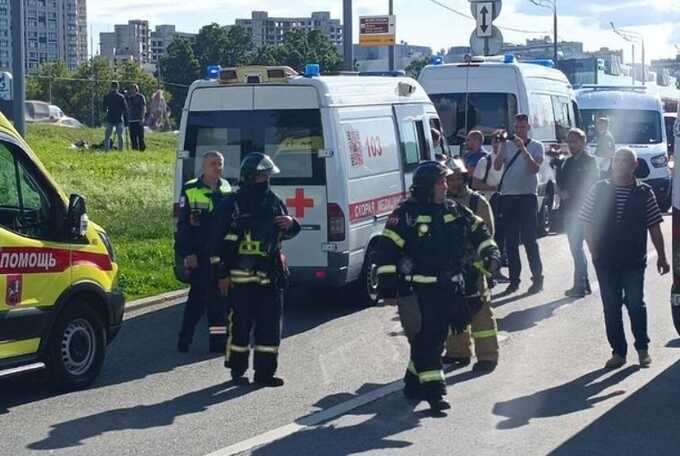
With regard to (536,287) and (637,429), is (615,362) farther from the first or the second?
(536,287)

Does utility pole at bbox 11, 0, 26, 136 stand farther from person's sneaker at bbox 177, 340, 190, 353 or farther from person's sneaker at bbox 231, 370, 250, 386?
person's sneaker at bbox 231, 370, 250, 386

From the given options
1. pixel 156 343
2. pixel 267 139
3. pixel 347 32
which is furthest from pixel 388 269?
pixel 347 32

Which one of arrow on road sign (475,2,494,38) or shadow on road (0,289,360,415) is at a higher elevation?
arrow on road sign (475,2,494,38)

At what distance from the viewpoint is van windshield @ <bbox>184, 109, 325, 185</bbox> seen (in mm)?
12047

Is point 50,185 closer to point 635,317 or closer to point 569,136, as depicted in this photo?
point 635,317

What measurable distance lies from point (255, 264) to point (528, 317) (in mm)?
4092

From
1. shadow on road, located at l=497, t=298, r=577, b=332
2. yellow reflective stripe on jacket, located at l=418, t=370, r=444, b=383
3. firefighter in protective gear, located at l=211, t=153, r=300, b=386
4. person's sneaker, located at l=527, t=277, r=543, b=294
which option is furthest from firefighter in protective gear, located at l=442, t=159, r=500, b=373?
person's sneaker, located at l=527, t=277, r=543, b=294

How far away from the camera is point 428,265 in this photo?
27.5 ft

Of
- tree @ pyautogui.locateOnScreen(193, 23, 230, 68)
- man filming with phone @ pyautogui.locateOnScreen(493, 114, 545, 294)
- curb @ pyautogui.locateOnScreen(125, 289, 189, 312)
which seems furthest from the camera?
tree @ pyautogui.locateOnScreen(193, 23, 230, 68)

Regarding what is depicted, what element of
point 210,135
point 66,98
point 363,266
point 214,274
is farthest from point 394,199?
point 66,98

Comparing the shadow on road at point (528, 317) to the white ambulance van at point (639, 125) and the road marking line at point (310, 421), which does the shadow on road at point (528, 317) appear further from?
the white ambulance van at point (639, 125)

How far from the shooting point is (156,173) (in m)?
24.6

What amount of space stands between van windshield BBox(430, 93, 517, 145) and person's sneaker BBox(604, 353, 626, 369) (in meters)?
9.53

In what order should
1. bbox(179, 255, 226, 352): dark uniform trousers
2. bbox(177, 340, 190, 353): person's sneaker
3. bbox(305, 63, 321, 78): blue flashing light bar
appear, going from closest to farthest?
bbox(179, 255, 226, 352): dark uniform trousers → bbox(177, 340, 190, 353): person's sneaker → bbox(305, 63, 321, 78): blue flashing light bar
